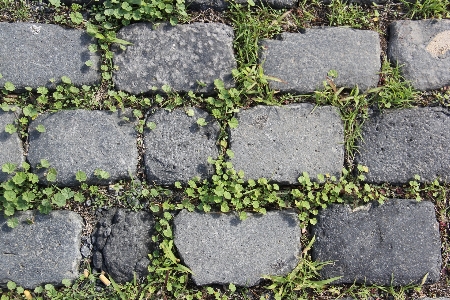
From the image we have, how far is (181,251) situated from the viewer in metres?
2.78

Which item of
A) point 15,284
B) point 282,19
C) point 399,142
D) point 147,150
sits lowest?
point 15,284

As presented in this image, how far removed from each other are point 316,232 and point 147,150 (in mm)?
1085

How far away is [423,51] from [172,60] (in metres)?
1.50

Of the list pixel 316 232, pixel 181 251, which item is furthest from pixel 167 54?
pixel 316 232

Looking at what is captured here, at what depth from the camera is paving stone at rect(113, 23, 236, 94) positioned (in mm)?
2855

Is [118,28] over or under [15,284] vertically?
over

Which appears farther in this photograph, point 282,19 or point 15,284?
point 282,19

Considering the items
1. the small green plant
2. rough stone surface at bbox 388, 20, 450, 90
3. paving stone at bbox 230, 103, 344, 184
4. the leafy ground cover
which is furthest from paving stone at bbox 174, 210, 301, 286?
the small green plant

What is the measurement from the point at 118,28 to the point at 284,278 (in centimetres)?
174

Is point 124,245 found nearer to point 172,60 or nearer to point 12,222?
point 12,222

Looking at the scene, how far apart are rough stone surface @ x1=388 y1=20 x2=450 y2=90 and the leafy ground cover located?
59 mm

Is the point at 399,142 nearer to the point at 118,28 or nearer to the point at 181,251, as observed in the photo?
the point at 181,251

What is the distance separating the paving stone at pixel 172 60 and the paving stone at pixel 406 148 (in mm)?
913

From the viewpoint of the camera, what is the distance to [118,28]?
2.91 meters
